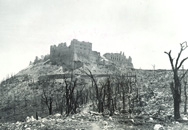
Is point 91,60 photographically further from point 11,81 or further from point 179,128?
point 179,128

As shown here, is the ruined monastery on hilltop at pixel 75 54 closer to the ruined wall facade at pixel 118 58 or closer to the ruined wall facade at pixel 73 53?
the ruined wall facade at pixel 73 53

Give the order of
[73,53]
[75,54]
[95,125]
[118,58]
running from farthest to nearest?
[118,58] < [75,54] < [73,53] < [95,125]

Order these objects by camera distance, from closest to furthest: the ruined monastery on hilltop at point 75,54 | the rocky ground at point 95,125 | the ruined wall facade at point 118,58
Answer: the rocky ground at point 95,125
the ruined monastery on hilltop at point 75,54
the ruined wall facade at point 118,58

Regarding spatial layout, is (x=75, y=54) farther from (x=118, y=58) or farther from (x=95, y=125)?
(x=95, y=125)

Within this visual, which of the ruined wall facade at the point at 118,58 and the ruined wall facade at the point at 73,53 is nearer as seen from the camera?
the ruined wall facade at the point at 73,53

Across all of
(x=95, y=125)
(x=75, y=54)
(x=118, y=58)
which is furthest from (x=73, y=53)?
(x=95, y=125)

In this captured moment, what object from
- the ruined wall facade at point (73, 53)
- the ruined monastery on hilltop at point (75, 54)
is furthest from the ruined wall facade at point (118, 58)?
the ruined wall facade at point (73, 53)

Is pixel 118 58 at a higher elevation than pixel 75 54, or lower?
lower

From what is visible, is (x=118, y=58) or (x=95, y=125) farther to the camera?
(x=118, y=58)

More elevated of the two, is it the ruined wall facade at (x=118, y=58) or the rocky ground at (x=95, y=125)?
the ruined wall facade at (x=118, y=58)

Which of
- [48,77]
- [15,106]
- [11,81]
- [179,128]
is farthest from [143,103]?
[11,81]

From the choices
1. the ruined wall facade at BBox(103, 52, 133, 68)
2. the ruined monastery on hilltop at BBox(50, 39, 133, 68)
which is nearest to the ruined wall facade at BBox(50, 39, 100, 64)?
the ruined monastery on hilltop at BBox(50, 39, 133, 68)
